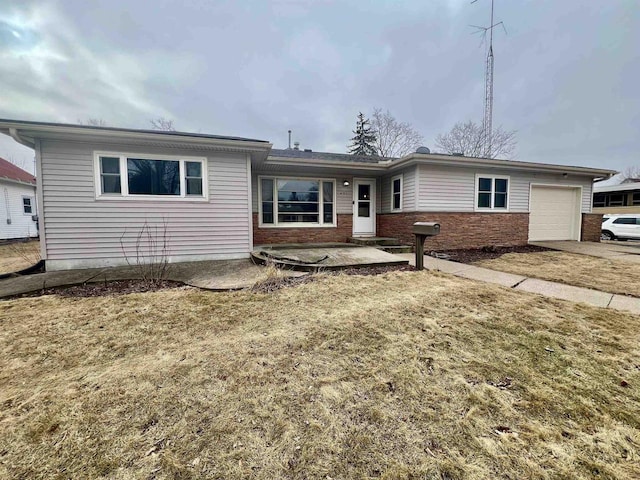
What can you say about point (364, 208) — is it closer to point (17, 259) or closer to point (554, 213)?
point (554, 213)

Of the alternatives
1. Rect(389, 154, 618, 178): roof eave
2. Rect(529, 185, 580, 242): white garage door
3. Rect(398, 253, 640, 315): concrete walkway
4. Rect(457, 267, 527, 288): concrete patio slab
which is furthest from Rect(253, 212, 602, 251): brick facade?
Rect(457, 267, 527, 288): concrete patio slab

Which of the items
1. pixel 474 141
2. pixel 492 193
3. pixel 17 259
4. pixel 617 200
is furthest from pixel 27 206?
pixel 617 200

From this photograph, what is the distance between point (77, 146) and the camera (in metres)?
6.04

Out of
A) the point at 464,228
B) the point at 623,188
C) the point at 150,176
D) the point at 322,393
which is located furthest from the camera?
the point at 623,188

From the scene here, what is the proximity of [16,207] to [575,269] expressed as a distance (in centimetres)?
2267

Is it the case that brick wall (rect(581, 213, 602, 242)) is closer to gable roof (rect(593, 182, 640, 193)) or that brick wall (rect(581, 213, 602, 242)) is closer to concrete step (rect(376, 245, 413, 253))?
concrete step (rect(376, 245, 413, 253))

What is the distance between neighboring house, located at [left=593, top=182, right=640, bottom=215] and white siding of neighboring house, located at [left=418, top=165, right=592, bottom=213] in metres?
15.6

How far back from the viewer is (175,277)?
217 inches

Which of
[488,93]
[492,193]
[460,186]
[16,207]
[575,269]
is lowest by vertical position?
[575,269]

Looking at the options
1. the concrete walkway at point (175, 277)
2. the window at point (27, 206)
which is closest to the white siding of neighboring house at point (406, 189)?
the concrete walkway at point (175, 277)

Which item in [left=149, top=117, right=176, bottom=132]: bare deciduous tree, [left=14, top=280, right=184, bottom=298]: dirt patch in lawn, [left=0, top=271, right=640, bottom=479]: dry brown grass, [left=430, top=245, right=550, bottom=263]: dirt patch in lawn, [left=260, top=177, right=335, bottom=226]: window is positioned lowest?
[left=0, top=271, right=640, bottom=479]: dry brown grass

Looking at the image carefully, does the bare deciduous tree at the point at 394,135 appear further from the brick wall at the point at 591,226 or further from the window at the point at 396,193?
the window at the point at 396,193

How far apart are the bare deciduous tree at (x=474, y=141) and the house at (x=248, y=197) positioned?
1607cm

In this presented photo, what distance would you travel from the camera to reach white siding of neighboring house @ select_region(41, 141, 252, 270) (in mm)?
6047
